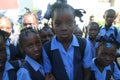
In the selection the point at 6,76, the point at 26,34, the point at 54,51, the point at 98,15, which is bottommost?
the point at 98,15

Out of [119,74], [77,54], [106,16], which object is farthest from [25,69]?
[106,16]

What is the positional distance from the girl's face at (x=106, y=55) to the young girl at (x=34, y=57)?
2.25ft

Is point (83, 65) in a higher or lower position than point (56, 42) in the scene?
lower

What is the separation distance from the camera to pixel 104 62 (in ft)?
10.1

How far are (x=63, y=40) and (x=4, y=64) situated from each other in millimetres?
679

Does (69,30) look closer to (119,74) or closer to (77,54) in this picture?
(77,54)

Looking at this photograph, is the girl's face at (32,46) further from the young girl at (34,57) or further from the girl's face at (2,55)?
the girl's face at (2,55)

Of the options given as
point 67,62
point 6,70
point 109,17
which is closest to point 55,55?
point 67,62

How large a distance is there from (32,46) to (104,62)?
2.96 ft

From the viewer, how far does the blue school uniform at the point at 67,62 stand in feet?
8.91

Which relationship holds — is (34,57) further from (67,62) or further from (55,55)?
(67,62)

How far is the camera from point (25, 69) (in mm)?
2674

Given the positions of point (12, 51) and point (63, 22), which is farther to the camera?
point (12, 51)

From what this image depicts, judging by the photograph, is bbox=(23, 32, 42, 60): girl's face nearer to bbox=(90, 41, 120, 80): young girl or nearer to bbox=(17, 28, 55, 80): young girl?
bbox=(17, 28, 55, 80): young girl
